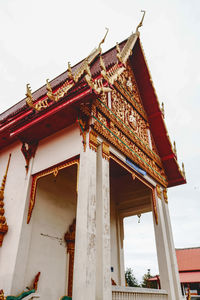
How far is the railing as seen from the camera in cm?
379

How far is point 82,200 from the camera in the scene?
382 centimetres

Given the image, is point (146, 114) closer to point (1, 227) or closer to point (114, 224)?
point (114, 224)

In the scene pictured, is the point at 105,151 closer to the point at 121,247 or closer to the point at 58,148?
the point at 58,148

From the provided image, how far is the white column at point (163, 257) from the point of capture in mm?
5520

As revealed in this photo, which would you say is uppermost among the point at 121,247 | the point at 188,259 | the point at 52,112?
the point at 52,112

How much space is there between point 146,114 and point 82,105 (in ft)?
12.7

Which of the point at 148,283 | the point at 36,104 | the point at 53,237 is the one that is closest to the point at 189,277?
the point at 148,283

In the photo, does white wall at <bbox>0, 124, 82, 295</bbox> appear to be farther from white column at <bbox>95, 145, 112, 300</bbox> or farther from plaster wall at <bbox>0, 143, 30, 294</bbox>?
white column at <bbox>95, 145, 112, 300</bbox>

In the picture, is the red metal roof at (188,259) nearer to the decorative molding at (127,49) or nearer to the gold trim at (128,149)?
the gold trim at (128,149)

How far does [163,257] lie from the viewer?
583 centimetres

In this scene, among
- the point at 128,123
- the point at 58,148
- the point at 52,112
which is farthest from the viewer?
the point at 128,123

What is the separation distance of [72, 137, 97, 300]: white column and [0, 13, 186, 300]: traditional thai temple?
13 mm

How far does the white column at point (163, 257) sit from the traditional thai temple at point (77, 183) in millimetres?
23

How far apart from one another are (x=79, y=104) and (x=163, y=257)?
4.14 m
